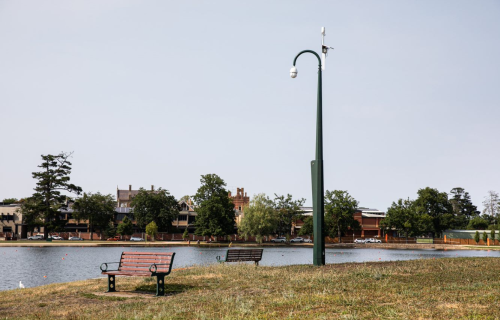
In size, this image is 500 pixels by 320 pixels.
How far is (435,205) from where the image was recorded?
131375 mm

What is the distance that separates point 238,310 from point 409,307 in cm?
326

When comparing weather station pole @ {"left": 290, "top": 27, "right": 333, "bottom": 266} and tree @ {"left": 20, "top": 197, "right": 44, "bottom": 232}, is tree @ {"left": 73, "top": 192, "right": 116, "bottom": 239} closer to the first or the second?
tree @ {"left": 20, "top": 197, "right": 44, "bottom": 232}

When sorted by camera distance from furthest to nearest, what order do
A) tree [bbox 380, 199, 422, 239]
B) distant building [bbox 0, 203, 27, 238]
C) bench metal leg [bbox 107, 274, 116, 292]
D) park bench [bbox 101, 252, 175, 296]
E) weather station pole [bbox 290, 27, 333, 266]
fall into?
distant building [bbox 0, 203, 27, 238]
tree [bbox 380, 199, 422, 239]
weather station pole [bbox 290, 27, 333, 266]
bench metal leg [bbox 107, 274, 116, 292]
park bench [bbox 101, 252, 175, 296]

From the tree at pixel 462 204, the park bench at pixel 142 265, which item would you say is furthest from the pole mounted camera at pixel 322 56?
the tree at pixel 462 204

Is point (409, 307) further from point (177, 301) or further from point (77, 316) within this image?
point (77, 316)

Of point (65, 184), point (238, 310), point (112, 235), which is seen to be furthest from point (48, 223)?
point (238, 310)

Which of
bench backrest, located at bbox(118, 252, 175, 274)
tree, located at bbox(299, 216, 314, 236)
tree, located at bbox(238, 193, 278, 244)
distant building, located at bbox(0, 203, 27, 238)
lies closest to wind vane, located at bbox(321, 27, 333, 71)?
bench backrest, located at bbox(118, 252, 175, 274)

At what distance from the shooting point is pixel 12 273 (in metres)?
33.3

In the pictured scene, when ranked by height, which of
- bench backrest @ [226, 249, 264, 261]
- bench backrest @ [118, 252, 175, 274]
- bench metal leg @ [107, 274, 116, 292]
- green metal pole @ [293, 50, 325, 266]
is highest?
green metal pole @ [293, 50, 325, 266]

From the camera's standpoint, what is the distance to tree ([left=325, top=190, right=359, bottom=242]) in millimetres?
104250

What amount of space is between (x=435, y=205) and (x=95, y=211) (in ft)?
281

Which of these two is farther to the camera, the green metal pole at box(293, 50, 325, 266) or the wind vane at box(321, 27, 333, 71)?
the wind vane at box(321, 27, 333, 71)

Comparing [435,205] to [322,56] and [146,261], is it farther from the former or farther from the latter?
[146,261]

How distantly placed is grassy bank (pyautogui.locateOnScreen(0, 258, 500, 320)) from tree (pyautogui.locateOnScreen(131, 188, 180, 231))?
99817 mm
